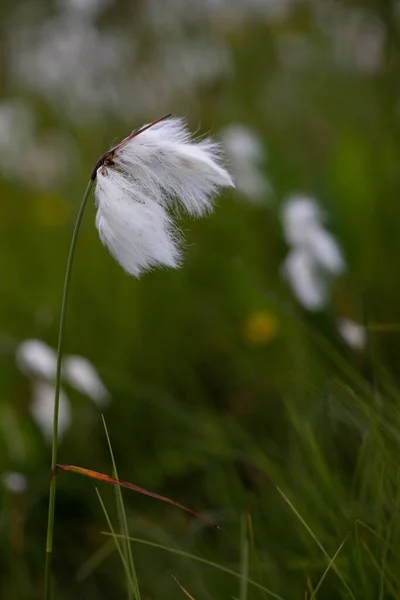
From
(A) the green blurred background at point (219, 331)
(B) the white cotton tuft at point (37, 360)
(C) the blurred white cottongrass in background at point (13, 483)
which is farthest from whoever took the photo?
(B) the white cotton tuft at point (37, 360)

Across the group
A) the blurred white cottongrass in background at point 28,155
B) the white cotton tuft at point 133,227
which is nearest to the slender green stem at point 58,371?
the white cotton tuft at point 133,227

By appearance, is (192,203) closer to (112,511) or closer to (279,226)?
(112,511)

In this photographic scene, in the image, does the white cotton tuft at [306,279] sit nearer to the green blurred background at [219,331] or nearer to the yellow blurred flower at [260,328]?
the green blurred background at [219,331]

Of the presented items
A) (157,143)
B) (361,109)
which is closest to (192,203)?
(157,143)

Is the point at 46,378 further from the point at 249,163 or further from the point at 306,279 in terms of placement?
the point at 249,163

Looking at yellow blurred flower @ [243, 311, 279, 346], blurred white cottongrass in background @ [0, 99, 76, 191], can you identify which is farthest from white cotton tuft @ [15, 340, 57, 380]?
blurred white cottongrass in background @ [0, 99, 76, 191]
